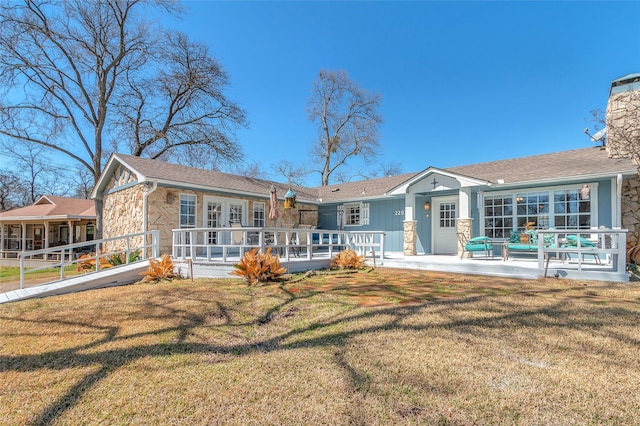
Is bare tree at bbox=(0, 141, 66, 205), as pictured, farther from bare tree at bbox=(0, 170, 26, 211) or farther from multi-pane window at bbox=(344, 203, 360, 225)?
multi-pane window at bbox=(344, 203, 360, 225)

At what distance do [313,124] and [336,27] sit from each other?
1313cm

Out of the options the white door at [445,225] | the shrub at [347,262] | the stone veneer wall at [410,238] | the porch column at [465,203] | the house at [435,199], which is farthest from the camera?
the white door at [445,225]

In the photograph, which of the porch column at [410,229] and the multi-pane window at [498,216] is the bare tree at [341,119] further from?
the multi-pane window at [498,216]

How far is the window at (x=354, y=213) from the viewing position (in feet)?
46.2

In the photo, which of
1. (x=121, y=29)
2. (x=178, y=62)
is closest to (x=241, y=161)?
(x=178, y=62)

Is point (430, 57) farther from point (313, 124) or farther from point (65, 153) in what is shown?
point (65, 153)

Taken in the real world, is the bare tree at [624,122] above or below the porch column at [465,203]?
above

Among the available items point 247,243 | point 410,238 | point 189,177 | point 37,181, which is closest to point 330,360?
point 247,243

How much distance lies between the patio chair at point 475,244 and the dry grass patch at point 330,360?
365 cm

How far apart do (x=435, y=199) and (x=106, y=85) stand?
2008 cm

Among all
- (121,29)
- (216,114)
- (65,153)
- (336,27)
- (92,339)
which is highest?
(121,29)

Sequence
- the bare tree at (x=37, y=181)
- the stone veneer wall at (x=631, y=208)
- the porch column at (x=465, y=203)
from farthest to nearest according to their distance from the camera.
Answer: the bare tree at (x=37, y=181)
the porch column at (x=465, y=203)
the stone veneer wall at (x=631, y=208)

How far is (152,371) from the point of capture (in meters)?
2.87

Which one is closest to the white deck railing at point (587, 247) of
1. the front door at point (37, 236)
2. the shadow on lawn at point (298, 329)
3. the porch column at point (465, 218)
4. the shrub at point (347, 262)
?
the porch column at point (465, 218)
